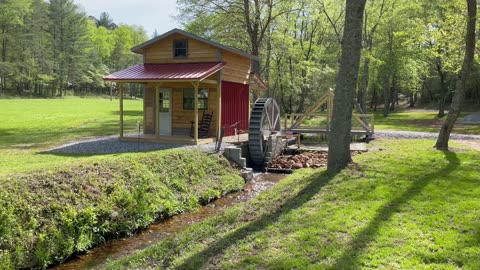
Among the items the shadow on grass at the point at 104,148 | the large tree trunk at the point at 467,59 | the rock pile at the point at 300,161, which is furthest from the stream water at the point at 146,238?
the large tree trunk at the point at 467,59

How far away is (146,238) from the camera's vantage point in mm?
7637

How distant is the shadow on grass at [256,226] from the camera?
511 cm

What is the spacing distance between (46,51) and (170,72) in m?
Result: 47.5

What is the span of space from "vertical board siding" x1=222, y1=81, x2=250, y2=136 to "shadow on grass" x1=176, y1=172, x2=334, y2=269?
904cm

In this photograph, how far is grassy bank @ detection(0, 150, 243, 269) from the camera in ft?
20.2

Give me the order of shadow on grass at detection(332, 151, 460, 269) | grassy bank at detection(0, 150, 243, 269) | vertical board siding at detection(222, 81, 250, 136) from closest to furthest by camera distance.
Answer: shadow on grass at detection(332, 151, 460, 269) → grassy bank at detection(0, 150, 243, 269) → vertical board siding at detection(222, 81, 250, 136)

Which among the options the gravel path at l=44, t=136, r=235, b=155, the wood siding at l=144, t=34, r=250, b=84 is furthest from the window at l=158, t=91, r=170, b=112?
the gravel path at l=44, t=136, r=235, b=155

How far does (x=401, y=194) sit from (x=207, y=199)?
498 cm

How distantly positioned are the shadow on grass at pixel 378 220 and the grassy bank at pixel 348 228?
1cm

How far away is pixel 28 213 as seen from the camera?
6398 mm

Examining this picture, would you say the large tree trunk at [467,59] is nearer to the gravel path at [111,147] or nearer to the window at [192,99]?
the gravel path at [111,147]

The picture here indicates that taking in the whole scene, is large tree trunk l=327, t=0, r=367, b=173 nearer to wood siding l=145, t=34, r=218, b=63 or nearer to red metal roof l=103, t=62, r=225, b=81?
red metal roof l=103, t=62, r=225, b=81

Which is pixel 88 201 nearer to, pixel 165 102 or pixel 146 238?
pixel 146 238

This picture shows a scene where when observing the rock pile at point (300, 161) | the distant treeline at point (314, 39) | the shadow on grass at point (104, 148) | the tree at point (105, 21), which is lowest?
the rock pile at point (300, 161)
